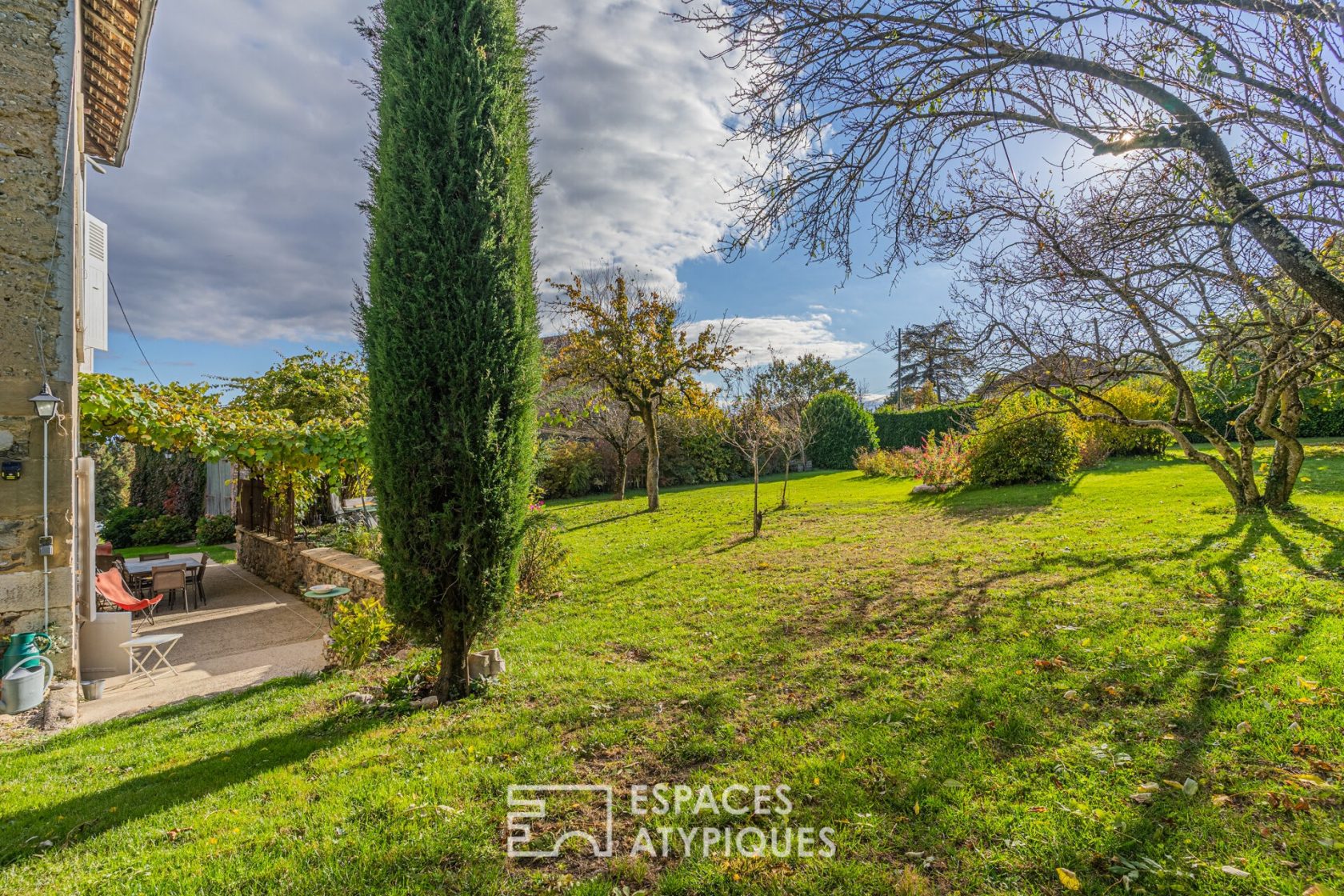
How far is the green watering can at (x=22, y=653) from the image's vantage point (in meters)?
4.74

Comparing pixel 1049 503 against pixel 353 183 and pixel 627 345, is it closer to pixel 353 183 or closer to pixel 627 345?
pixel 627 345

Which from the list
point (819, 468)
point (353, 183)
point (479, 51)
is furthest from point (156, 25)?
point (819, 468)

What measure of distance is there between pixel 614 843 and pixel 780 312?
56.8 feet

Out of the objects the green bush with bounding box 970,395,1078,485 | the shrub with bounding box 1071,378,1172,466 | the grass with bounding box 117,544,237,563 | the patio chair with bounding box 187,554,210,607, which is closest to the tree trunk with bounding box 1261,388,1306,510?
the green bush with bounding box 970,395,1078,485

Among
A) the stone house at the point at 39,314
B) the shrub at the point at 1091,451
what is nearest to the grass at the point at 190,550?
the stone house at the point at 39,314

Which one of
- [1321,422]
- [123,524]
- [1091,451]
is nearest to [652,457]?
[1091,451]

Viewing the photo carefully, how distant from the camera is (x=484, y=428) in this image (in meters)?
4.25

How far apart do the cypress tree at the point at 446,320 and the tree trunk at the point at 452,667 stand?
0.04 ft

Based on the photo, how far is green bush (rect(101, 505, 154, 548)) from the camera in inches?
632

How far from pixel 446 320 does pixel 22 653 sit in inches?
194

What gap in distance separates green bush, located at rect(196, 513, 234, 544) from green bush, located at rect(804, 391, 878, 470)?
2099 centimetres

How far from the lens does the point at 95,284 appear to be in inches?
258

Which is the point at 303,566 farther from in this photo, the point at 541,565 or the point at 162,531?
the point at 162,531

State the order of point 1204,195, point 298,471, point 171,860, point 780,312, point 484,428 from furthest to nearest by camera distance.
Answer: point 780,312 < point 298,471 < point 484,428 < point 1204,195 < point 171,860
